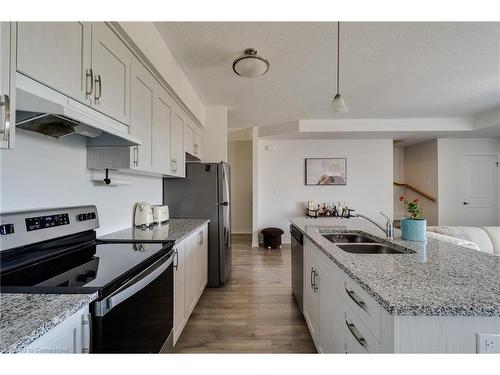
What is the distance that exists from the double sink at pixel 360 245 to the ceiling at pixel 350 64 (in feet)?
5.73

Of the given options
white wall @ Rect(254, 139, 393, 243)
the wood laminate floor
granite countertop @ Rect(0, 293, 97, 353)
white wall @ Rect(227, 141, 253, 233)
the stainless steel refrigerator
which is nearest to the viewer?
granite countertop @ Rect(0, 293, 97, 353)

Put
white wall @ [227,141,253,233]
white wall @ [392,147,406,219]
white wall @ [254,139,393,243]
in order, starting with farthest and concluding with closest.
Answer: white wall @ [227,141,253,233]
white wall @ [392,147,406,219]
white wall @ [254,139,393,243]

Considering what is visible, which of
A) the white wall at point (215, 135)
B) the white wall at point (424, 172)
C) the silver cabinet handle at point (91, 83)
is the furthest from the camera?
the white wall at point (424, 172)

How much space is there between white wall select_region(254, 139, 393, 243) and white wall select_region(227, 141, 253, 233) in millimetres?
1313

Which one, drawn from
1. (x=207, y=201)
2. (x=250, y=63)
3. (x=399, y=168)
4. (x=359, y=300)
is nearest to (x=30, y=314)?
(x=359, y=300)

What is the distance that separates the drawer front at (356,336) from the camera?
83 centimetres

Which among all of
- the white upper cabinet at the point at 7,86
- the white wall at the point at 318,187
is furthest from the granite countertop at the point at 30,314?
the white wall at the point at 318,187

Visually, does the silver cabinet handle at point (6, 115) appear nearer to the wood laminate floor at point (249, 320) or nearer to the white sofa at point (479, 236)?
the wood laminate floor at point (249, 320)

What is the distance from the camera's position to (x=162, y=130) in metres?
2.01

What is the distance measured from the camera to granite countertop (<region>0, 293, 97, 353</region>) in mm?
522

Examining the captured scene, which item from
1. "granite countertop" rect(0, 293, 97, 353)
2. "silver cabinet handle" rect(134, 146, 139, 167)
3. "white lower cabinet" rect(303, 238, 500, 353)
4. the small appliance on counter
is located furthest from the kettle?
"white lower cabinet" rect(303, 238, 500, 353)

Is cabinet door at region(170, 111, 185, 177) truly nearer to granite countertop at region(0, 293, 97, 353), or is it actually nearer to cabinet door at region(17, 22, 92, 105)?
cabinet door at region(17, 22, 92, 105)

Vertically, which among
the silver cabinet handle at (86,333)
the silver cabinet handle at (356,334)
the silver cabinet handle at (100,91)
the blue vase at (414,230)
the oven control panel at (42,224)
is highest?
the silver cabinet handle at (100,91)

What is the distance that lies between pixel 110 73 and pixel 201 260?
189 cm
